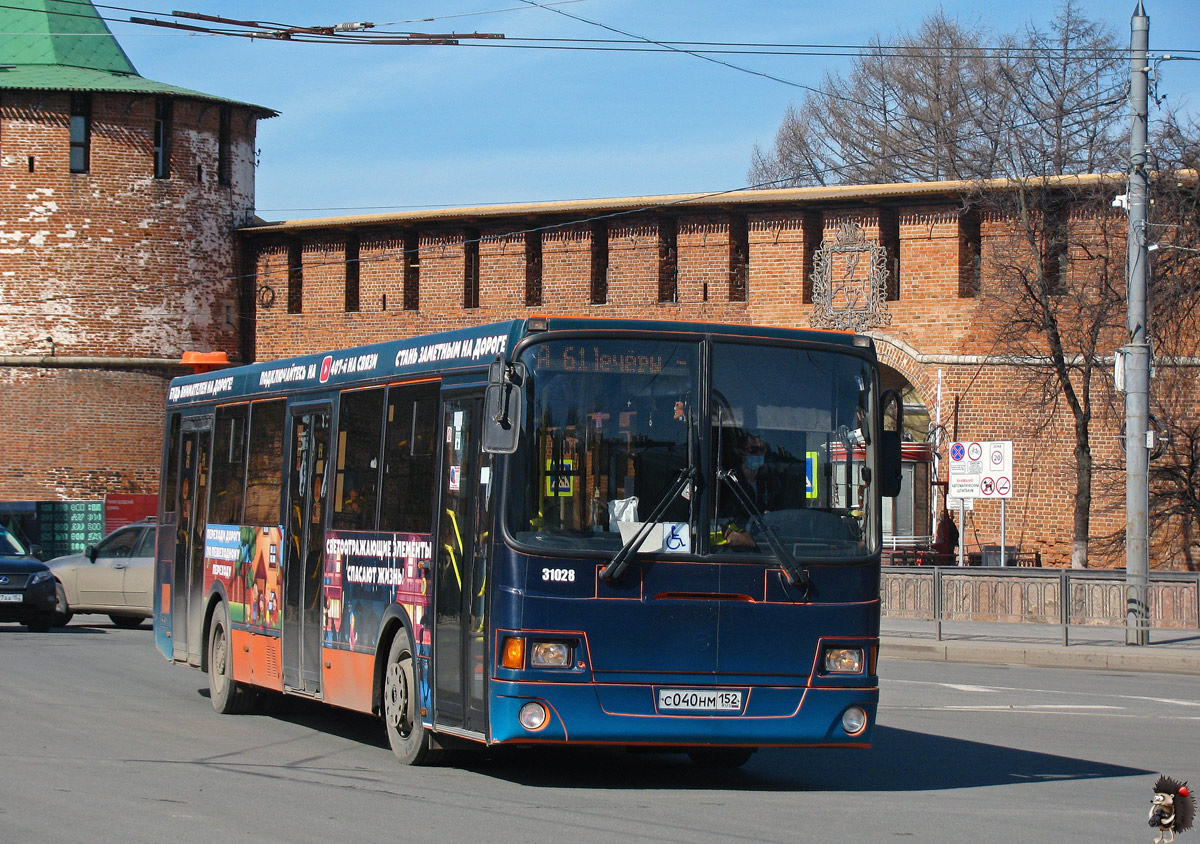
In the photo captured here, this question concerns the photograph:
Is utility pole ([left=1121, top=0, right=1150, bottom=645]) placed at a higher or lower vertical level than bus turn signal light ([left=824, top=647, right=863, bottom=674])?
higher

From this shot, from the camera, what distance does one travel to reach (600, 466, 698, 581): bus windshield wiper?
8469 millimetres

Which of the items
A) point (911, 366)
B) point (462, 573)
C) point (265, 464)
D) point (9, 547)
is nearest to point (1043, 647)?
point (265, 464)

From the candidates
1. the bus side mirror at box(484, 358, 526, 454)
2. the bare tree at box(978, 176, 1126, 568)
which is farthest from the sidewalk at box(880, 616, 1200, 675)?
the bus side mirror at box(484, 358, 526, 454)

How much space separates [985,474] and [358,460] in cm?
1592

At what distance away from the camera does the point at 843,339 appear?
9.34 meters

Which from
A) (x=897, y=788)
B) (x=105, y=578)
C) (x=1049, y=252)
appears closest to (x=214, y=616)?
(x=897, y=788)

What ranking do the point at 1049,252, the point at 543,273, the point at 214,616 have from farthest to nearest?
1. the point at 543,273
2. the point at 1049,252
3. the point at 214,616

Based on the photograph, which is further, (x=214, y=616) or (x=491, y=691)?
(x=214, y=616)

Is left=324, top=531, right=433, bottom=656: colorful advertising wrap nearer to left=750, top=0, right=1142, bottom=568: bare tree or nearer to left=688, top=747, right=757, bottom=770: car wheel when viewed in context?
left=688, top=747, right=757, bottom=770: car wheel

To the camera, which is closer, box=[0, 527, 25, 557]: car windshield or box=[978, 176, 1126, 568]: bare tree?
box=[0, 527, 25, 557]: car windshield

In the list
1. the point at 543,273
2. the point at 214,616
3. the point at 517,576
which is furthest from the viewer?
the point at 543,273

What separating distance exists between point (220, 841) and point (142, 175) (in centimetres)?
3455

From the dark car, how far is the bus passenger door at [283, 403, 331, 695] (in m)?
10.7

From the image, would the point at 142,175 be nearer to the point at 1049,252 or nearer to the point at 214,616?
the point at 1049,252
